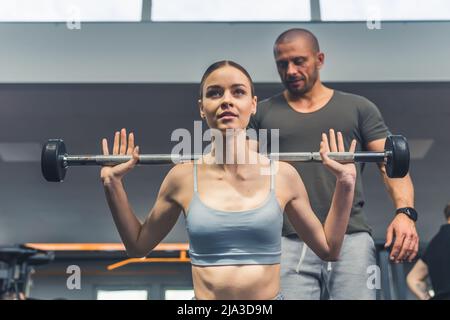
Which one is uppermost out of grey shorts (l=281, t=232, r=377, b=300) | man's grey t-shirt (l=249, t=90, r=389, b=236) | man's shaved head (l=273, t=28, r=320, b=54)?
man's shaved head (l=273, t=28, r=320, b=54)

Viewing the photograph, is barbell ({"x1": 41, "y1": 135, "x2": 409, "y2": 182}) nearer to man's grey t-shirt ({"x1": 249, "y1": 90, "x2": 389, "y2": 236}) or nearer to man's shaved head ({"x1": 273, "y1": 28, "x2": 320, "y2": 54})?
man's grey t-shirt ({"x1": 249, "y1": 90, "x2": 389, "y2": 236})

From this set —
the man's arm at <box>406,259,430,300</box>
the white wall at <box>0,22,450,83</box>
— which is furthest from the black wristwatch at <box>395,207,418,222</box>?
the white wall at <box>0,22,450,83</box>

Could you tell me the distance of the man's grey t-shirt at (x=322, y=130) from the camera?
1.14 metres

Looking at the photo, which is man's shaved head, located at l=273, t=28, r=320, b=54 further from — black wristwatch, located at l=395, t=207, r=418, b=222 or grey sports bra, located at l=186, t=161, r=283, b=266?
grey sports bra, located at l=186, t=161, r=283, b=266

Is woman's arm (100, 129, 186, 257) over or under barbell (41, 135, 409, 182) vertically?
under

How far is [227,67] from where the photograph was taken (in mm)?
912

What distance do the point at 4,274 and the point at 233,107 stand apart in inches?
91.1

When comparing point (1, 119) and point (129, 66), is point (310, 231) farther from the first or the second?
point (1, 119)

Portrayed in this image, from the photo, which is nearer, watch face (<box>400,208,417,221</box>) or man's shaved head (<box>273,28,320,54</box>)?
watch face (<box>400,208,417,221</box>)
